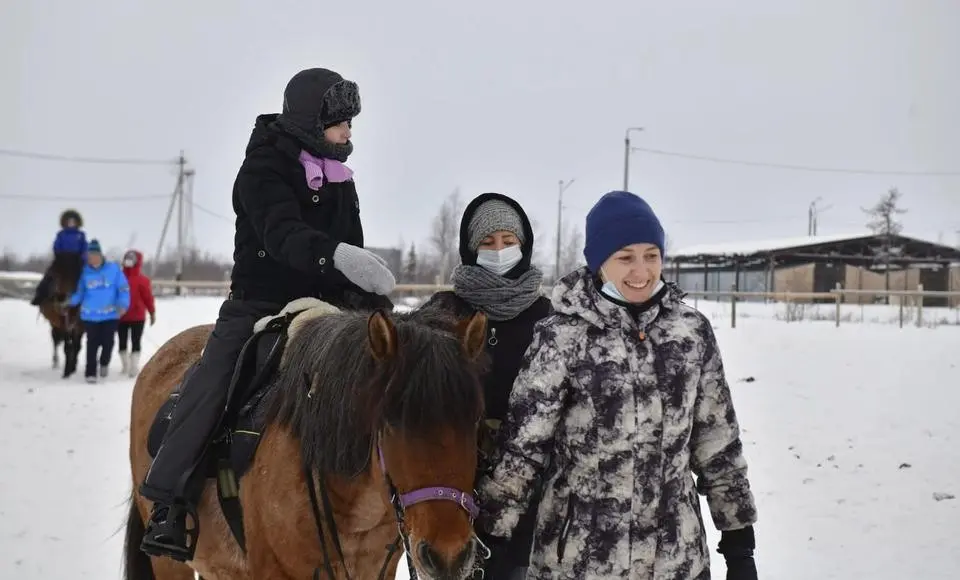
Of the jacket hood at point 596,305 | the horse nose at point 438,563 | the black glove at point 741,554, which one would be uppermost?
the jacket hood at point 596,305

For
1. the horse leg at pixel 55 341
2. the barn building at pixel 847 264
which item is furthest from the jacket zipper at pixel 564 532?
the barn building at pixel 847 264

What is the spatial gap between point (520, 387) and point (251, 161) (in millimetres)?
1519

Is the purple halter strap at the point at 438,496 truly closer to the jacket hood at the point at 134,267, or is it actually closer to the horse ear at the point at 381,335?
the horse ear at the point at 381,335

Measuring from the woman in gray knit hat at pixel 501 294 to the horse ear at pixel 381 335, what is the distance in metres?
0.52

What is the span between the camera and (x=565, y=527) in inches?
94.6

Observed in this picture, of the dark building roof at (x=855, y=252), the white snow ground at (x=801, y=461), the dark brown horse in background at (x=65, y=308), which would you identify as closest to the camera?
the white snow ground at (x=801, y=461)

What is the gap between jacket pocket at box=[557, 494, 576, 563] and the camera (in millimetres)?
2393

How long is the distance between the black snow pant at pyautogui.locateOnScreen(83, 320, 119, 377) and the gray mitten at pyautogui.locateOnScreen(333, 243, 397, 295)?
11261mm

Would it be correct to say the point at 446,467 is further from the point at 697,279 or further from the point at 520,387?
the point at 697,279

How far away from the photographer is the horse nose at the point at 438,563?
2.00 metres

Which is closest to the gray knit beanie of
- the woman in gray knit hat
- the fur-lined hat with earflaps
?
the woman in gray knit hat

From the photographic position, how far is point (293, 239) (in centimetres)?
274

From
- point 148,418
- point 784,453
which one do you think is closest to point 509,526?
point 148,418

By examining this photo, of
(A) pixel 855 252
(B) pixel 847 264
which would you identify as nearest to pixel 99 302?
(B) pixel 847 264
